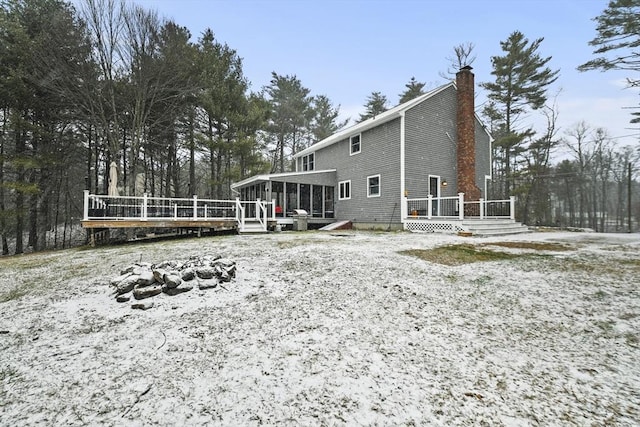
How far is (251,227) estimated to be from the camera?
1139cm

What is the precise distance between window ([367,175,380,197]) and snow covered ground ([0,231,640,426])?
28.8ft

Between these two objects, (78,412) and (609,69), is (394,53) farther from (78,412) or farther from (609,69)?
(78,412)

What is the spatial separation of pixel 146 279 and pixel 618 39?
52.1 ft

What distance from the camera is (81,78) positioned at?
1128 cm

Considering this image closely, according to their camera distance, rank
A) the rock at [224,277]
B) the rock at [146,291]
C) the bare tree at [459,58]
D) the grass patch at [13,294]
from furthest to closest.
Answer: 1. the bare tree at [459,58]
2. the rock at [224,277]
3. the grass patch at [13,294]
4. the rock at [146,291]

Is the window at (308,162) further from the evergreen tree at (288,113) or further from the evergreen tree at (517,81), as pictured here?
the evergreen tree at (517,81)

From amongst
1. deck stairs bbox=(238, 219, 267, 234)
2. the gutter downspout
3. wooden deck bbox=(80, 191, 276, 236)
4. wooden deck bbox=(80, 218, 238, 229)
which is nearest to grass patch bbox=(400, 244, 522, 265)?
the gutter downspout

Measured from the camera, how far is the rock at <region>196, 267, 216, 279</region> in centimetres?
379

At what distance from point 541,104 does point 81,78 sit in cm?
2634

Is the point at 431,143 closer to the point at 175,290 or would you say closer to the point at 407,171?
the point at 407,171

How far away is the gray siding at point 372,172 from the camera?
38.8 feet

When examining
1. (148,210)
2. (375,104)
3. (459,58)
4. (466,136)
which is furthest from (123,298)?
(375,104)

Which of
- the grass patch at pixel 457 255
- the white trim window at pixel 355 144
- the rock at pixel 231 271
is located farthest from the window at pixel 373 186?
the rock at pixel 231 271

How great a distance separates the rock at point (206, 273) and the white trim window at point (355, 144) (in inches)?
449
